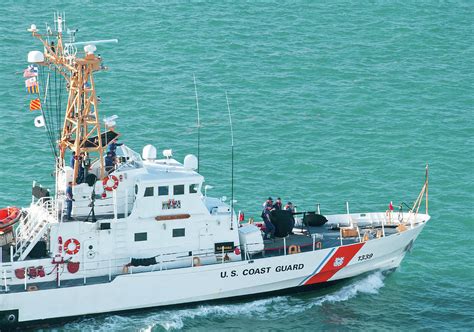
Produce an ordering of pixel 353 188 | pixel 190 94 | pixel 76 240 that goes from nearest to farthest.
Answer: pixel 76 240, pixel 353 188, pixel 190 94

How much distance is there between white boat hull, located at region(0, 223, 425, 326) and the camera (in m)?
39.9

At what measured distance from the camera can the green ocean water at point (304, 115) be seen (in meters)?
43.0

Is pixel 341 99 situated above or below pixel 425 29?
below

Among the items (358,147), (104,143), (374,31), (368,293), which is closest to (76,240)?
(104,143)

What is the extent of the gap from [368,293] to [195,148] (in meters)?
14.6

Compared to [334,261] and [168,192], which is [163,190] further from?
[334,261]

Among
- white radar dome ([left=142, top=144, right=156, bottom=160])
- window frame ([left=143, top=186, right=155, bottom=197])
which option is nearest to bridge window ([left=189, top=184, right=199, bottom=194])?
window frame ([left=143, top=186, right=155, bottom=197])

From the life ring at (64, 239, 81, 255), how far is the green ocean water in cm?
256

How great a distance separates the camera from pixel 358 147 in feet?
184

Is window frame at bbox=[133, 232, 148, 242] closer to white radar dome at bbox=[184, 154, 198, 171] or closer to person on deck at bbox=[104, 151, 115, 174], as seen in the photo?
person on deck at bbox=[104, 151, 115, 174]

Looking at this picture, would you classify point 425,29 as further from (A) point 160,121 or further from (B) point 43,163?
(B) point 43,163

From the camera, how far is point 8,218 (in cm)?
4122

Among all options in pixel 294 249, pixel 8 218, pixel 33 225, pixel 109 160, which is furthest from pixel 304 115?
pixel 8 218

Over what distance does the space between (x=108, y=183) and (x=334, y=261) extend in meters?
9.51
